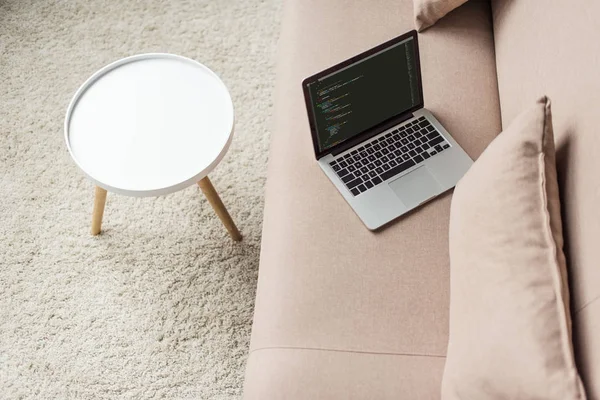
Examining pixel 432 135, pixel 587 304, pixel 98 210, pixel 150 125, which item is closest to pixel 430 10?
pixel 432 135

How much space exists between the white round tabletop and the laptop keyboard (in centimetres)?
30

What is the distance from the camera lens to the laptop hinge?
4.54 ft

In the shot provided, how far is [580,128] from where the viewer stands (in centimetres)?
109

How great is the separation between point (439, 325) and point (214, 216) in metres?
0.82

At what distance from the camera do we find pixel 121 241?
70.4 inches

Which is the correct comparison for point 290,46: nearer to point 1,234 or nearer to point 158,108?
point 158,108

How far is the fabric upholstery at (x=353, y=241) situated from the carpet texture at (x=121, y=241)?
41 cm

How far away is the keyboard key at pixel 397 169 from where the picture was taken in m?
1.35

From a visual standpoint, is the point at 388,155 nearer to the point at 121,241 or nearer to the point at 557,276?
the point at 557,276

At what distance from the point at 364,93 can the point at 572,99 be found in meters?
0.39

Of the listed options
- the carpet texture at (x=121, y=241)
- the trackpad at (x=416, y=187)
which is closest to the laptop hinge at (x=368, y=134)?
the trackpad at (x=416, y=187)

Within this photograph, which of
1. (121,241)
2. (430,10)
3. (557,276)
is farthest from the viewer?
(121,241)

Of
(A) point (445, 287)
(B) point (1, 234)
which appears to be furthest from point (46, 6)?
(A) point (445, 287)

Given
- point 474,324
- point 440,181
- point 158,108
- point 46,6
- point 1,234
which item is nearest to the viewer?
point 474,324
